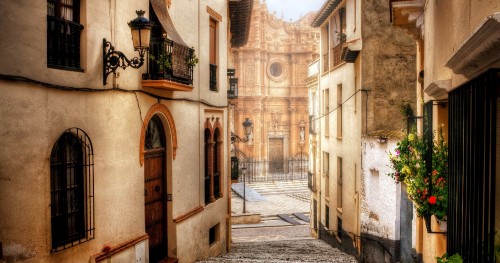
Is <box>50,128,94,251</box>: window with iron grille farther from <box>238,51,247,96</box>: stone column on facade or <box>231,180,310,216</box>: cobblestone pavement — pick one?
<box>238,51,247,96</box>: stone column on facade

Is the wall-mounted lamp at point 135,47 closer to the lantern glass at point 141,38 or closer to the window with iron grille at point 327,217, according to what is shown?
the lantern glass at point 141,38

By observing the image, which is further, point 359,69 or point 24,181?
point 359,69

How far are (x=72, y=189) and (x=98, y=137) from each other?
959 mm

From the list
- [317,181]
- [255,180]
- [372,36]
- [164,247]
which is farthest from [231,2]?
[255,180]

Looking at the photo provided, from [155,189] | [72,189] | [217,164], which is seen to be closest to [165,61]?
[155,189]

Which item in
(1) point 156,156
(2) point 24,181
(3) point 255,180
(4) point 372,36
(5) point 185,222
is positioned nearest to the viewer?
(2) point 24,181

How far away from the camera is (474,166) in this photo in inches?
177

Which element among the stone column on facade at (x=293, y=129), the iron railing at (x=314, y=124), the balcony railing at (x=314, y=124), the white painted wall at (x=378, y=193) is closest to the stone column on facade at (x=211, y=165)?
the white painted wall at (x=378, y=193)

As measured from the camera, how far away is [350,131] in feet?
59.4

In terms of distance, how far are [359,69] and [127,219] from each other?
9.81 m

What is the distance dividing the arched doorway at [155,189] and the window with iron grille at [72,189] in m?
2.39

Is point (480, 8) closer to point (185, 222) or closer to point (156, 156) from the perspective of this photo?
point (156, 156)

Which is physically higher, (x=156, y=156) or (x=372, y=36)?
(x=372, y=36)

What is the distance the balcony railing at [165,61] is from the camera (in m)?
10.1
